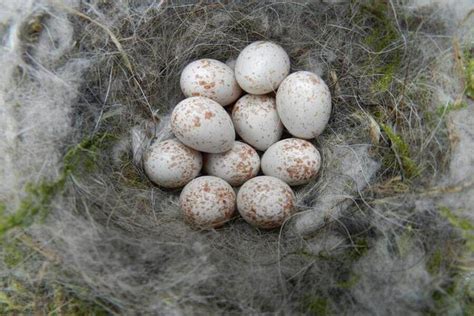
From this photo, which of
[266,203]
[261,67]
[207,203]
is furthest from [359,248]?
[261,67]

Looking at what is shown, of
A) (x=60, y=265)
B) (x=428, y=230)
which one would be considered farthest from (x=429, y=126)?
(x=60, y=265)

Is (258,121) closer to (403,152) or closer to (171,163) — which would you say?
(171,163)

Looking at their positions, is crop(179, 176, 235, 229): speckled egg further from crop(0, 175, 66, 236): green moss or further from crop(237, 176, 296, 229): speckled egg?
crop(0, 175, 66, 236): green moss

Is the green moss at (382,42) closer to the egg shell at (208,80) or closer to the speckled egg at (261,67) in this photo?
the speckled egg at (261,67)

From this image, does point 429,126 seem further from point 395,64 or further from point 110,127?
point 110,127

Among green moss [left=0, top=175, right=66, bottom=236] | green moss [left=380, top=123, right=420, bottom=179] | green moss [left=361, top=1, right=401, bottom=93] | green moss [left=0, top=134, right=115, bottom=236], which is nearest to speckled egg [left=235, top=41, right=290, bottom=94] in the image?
green moss [left=361, top=1, right=401, bottom=93]

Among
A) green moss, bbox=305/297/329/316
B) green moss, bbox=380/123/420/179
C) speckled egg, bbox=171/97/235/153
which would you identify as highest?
speckled egg, bbox=171/97/235/153

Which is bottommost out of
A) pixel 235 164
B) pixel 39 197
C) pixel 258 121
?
pixel 235 164
